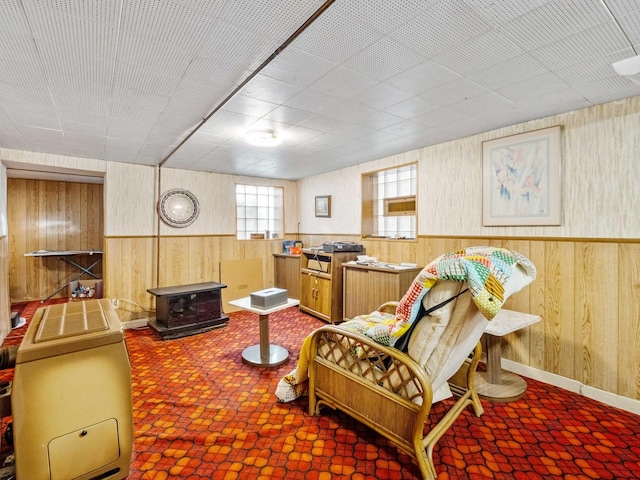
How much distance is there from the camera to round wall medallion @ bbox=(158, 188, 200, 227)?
4648 millimetres

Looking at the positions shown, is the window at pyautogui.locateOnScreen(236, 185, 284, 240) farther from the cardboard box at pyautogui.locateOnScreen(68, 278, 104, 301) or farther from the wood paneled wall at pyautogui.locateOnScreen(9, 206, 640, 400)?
the wood paneled wall at pyautogui.locateOnScreen(9, 206, 640, 400)

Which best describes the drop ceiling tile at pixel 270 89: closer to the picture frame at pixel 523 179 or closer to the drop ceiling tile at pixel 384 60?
the drop ceiling tile at pixel 384 60

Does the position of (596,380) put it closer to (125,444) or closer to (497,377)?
(497,377)

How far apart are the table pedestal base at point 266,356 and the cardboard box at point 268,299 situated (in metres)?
0.46

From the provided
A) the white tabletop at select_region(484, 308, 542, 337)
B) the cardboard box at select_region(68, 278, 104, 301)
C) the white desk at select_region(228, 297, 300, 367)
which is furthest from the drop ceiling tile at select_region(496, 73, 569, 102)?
the cardboard box at select_region(68, 278, 104, 301)

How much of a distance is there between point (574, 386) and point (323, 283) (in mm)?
2789

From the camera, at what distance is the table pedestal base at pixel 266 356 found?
3027mm

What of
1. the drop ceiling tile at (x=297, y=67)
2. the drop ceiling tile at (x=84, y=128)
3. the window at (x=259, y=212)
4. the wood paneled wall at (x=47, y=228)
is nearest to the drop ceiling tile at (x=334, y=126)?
the drop ceiling tile at (x=297, y=67)

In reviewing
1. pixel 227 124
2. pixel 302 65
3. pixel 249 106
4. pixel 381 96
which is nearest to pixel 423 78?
pixel 381 96

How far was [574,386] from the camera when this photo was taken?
2.57m

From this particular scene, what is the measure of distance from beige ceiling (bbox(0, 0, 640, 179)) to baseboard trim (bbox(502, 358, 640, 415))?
7.21ft

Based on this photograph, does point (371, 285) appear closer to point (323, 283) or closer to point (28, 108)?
point (323, 283)

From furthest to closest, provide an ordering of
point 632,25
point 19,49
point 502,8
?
point 19,49, point 632,25, point 502,8

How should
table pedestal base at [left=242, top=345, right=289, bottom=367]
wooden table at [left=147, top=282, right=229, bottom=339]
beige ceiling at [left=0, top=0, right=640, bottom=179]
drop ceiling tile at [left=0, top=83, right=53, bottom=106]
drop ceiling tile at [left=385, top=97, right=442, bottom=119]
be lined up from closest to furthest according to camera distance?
beige ceiling at [left=0, top=0, right=640, bottom=179] < drop ceiling tile at [left=0, top=83, right=53, bottom=106] < drop ceiling tile at [left=385, top=97, right=442, bottom=119] < table pedestal base at [left=242, top=345, right=289, bottom=367] < wooden table at [left=147, top=282, right=229, bottom=339]
